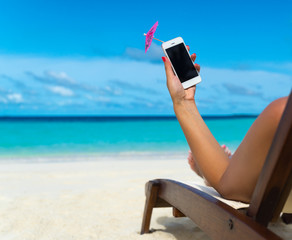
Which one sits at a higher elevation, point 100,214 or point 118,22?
point 118,22

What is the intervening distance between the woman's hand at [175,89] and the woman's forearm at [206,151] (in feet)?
0.53

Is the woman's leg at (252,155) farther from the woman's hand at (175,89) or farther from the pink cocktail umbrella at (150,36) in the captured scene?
the pink cocktail umbrella at (150,36)

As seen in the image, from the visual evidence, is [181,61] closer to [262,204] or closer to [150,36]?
[150,36]

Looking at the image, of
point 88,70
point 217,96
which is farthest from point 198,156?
point 88,70

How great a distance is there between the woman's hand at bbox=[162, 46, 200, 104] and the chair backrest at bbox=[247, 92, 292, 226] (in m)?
0.76

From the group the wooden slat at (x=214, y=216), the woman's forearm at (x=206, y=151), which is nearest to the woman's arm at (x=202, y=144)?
the woman's forearm at (x=206, y=151)

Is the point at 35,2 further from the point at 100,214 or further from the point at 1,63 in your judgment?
the point at 100,214

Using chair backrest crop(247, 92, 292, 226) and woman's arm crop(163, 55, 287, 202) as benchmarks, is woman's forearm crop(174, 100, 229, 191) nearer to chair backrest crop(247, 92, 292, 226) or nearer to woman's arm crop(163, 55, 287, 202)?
woman's arm crop(163, 55, 287, 202)

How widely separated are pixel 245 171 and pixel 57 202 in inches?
101

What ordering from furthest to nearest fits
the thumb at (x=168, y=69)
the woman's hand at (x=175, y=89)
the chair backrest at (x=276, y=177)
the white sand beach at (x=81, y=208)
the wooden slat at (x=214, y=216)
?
the white sand beach at (x=81, y=208) < the thumb at (x=168, y=69) < the woman's hand at (x=175, y=89) < the wooden slat at (x=214, y=216) < the chair backrest at (x=276, y=177)

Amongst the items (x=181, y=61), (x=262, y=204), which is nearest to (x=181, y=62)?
(x=181, y=61)

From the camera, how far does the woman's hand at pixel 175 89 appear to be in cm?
204

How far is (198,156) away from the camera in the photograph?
1.83 meters

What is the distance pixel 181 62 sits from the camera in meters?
2.22
